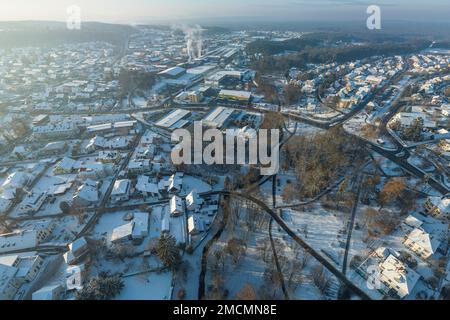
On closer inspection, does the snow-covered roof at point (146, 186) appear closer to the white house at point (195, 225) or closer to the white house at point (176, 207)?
the white house at point (176, 207)

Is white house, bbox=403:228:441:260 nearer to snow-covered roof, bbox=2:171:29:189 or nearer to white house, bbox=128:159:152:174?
white house, bbox=128:159:152:174

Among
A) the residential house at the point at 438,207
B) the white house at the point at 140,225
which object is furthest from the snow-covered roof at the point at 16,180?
the residential house at the point at 438,207

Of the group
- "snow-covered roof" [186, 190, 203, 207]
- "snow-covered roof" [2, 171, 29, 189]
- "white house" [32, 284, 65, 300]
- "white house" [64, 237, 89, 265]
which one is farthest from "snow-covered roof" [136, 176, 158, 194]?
"snow-covered roof" [2, 171, 29, 189]

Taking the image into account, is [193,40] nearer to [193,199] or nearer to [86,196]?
[86,196]

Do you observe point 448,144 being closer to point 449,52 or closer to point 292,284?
point 292,284

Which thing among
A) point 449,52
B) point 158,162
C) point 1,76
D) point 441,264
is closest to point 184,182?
point 158,162

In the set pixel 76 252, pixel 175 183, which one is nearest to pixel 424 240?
pixel 175 183
